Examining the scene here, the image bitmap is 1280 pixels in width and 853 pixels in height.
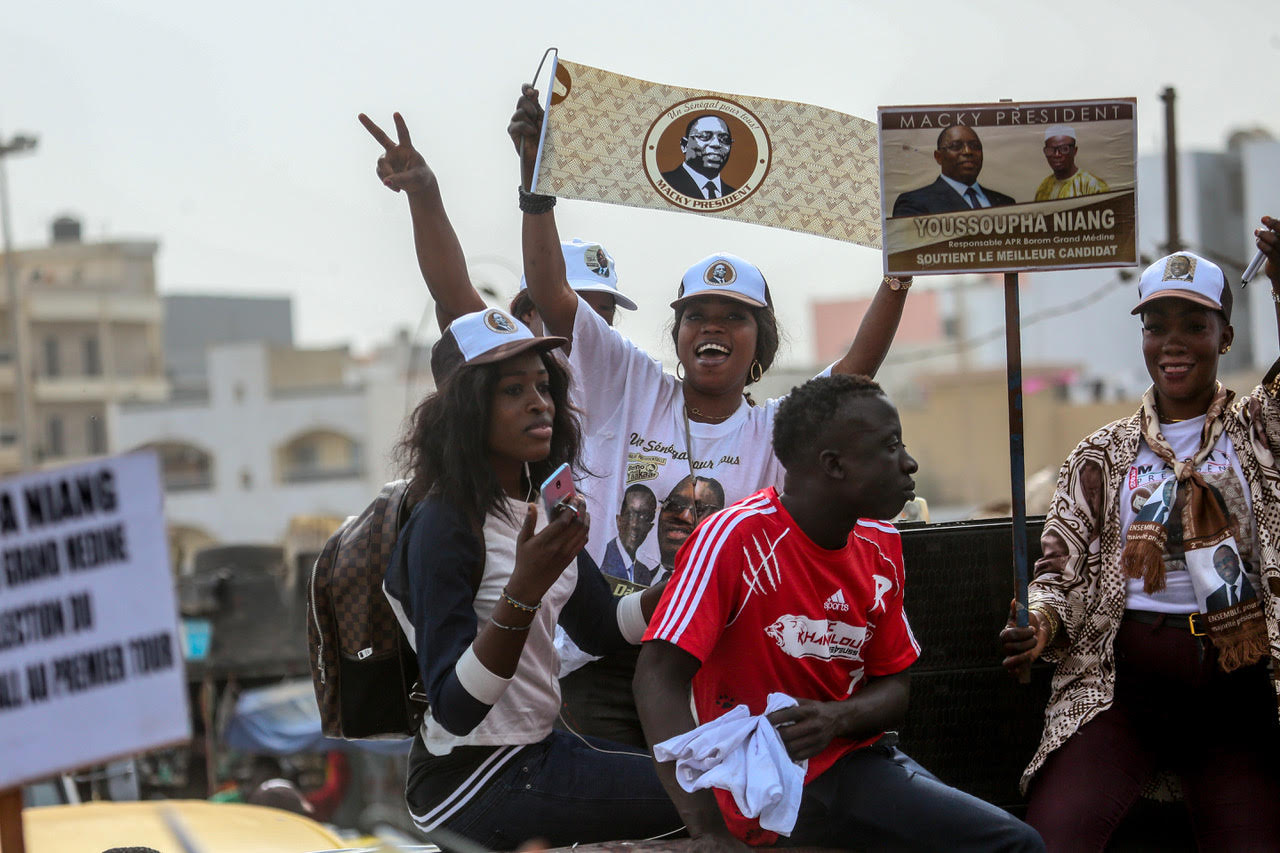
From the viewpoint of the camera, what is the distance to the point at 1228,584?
398cm

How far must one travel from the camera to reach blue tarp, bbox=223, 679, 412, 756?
16297mm

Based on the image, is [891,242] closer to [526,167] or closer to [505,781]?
[526,167]

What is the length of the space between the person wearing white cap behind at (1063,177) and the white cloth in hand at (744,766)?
77.8 inches

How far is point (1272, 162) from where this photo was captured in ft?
156

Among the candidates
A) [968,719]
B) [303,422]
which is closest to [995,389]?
[303,422]

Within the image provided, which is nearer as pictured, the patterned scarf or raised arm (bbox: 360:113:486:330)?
the patterned scarf

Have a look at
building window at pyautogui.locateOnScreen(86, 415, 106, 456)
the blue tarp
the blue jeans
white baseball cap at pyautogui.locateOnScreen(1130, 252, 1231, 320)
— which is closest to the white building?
building window at pyautogui.locateOnScreen(86, 415, 106, 456)

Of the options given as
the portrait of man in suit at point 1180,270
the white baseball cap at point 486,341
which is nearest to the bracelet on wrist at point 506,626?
the white baseball cap at point 486,341

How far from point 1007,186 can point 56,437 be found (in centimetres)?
6317

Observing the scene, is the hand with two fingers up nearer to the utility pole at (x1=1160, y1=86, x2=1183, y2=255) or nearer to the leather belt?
the leather belt

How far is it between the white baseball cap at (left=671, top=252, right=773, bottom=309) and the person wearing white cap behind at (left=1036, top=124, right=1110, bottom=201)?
0.86 m

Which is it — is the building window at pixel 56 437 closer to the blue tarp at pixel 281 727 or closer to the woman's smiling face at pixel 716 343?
the blue tarp at pixel 281 727

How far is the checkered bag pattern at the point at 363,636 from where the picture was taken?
341 centimetres

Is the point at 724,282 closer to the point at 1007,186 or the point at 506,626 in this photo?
the point at 1007,186
